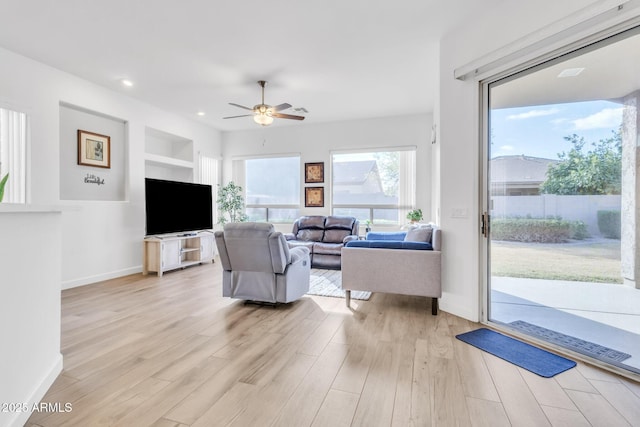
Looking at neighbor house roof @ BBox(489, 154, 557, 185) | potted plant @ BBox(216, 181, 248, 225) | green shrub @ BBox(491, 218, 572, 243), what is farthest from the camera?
potted plant @ BBox(216, 181, 248, 225)

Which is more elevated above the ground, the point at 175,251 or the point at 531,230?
the point at 531,230

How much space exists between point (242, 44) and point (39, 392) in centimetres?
351

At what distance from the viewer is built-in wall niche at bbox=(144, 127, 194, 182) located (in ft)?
20.0

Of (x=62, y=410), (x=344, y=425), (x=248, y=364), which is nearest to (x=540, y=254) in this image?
(x=344, y=425)

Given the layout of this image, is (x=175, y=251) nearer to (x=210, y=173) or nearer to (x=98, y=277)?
(x=98, y=277)

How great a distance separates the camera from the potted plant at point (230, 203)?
7.30m

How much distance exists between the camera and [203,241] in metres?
6.28

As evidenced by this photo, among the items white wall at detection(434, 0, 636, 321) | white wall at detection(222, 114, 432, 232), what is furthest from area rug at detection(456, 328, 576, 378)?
white wall at detection(222, 114, 432, 232)

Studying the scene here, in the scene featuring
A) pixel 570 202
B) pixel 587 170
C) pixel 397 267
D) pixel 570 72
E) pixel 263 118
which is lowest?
pixel 397 267

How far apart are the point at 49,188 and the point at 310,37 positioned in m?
3.81

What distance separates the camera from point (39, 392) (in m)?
1.78

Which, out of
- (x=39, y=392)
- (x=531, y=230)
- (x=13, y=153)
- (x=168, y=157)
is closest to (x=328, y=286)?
(x=531, y=230)

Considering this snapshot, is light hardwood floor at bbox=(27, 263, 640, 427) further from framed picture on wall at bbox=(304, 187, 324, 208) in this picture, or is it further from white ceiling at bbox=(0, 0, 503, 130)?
framed picture on wall at bbox=(304, 187, 324, 208)

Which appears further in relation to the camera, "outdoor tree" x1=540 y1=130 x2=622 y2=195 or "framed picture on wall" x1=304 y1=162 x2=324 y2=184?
"framed picture on wall" x1=304 y1=162 x2=324 y2=184
